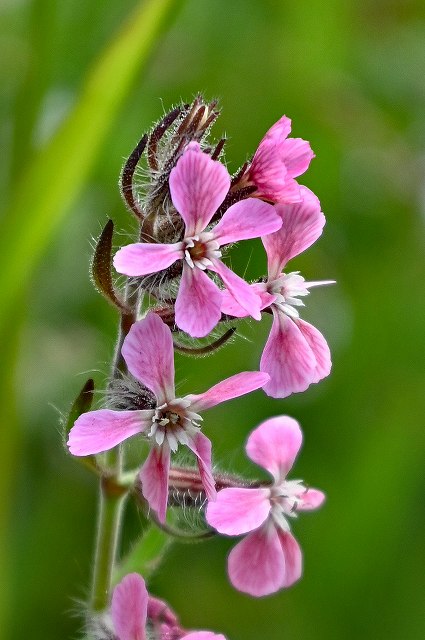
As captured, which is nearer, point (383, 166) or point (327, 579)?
point (327, 579)

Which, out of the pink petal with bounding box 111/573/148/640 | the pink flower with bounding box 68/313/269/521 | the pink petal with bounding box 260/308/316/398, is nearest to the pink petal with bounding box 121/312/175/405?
the pink flower with bounding box 68/313/269/521

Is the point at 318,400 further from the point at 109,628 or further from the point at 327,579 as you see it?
the point at 109,628

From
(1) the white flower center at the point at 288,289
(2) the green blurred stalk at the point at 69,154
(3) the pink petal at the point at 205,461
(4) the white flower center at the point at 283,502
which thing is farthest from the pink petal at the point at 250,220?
(2) the green blurred stalk at the point at 69,154

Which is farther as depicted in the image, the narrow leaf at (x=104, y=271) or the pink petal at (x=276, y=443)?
the pink petal at (x=276, y=443)

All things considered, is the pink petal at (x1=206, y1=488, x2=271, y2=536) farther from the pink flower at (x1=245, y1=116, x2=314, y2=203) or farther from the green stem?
the pink flower at (x1=245, y1=116, x2=314, y2=203)

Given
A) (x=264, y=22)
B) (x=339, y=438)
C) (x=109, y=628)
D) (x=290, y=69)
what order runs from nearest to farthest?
(x=109, y=628), (x=339, y=438), (x=290, y=69), (x=264, y=22)

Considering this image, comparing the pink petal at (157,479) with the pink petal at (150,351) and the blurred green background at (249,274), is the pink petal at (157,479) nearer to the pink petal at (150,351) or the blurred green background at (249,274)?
the pink petal at (150,351)

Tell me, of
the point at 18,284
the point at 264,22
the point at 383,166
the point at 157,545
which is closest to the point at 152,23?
the point at 18,284
